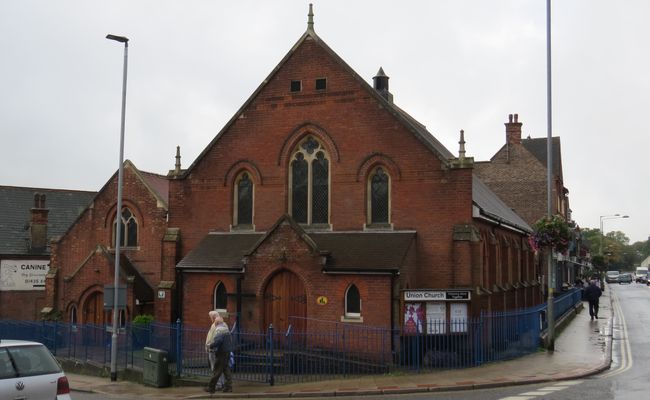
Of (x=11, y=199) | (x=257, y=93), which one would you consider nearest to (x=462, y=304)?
(x=257, y=93)

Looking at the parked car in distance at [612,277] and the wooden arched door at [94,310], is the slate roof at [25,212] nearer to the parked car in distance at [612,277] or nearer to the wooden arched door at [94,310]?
the wooden arched door at [94,310]

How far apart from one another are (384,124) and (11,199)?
2392 centimetres

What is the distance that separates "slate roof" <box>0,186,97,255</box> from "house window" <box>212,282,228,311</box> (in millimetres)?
15155

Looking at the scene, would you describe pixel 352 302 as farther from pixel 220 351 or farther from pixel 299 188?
pixel 220 351

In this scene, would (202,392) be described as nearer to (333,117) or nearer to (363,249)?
(363,249)

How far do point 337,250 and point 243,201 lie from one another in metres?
5.14

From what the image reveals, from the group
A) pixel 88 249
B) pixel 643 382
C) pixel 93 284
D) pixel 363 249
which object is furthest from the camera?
pixel 88 249

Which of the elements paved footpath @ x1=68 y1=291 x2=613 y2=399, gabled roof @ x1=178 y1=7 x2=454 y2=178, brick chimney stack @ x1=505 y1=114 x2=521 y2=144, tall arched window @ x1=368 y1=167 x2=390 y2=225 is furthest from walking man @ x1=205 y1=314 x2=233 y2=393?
brick chimney stack @ x1=505 y1=114 x2=521 y2=144

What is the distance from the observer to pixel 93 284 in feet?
91.8

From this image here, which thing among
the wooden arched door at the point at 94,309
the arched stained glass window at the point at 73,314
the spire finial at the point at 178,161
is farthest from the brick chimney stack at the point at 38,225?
the spire finial at the point at 178,161

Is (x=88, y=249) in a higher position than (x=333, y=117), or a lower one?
lower

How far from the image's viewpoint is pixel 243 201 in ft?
84.2

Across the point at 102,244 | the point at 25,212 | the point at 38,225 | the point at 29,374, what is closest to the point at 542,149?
the point at 102,244

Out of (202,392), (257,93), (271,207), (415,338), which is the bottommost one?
(202,392)
